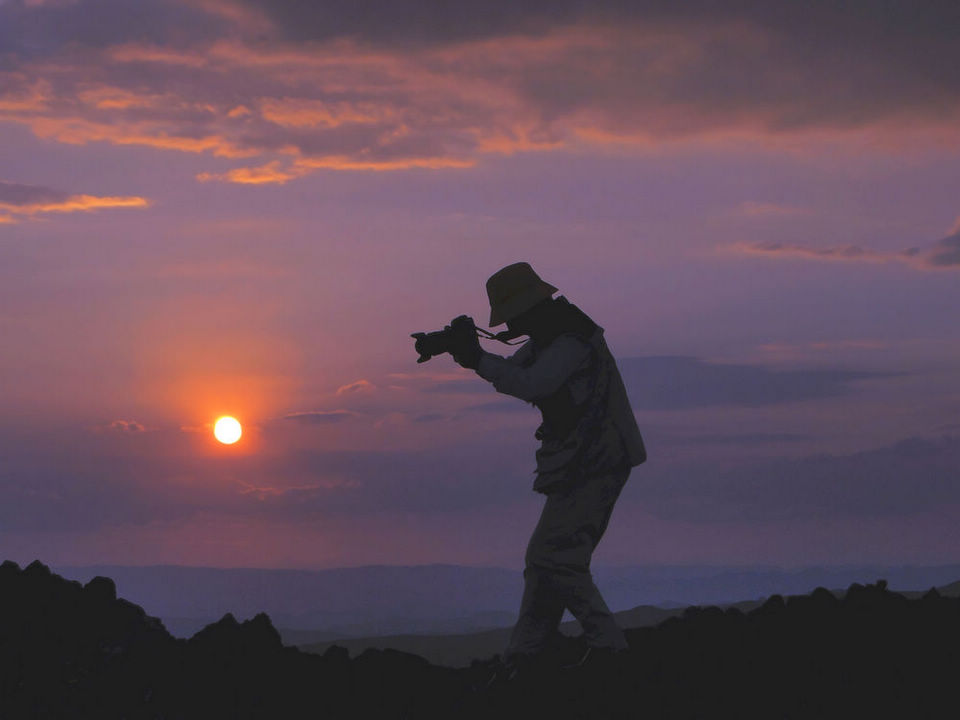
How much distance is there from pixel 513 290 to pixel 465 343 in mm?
632

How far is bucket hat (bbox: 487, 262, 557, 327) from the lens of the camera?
10156 millimetres

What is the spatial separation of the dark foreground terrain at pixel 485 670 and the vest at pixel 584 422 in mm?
1477

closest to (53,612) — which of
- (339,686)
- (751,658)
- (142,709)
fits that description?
(142,709)

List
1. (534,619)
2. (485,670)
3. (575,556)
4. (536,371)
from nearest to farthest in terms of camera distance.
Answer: (536,371), (575,556), (534,619), (485,670)

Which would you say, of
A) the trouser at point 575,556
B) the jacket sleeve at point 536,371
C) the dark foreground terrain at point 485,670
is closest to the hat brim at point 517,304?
the jacket sleeve at point 536,371

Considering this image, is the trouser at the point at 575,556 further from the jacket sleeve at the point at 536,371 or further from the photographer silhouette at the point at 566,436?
the jacket sleeve at the point at 536,371

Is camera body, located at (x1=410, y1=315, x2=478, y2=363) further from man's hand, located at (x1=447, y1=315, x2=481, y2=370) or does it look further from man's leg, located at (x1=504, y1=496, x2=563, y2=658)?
man's leg, located at (x1=504, y1=496, x2=563, y2=658)

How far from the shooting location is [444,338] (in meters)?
9.95

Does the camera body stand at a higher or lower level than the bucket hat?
lower

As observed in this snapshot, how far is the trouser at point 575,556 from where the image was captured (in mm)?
10047

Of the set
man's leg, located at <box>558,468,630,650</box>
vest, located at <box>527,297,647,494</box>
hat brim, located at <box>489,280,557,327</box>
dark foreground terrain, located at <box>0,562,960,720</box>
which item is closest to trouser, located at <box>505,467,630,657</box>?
man's leg, located at <box>558,468,630,650</box>

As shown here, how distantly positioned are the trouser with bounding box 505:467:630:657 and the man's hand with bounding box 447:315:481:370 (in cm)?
126

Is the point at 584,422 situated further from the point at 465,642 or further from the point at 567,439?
the point at 465,642

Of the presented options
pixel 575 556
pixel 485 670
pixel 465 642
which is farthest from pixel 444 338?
pixel 465 642
